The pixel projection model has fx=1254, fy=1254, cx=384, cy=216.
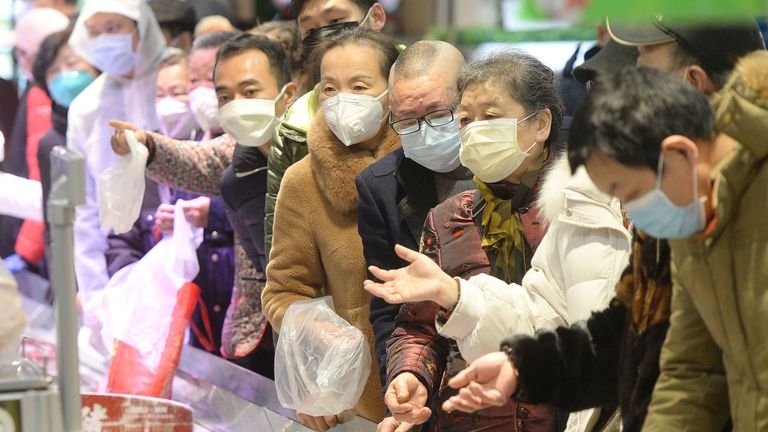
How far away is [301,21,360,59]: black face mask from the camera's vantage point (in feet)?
12.9

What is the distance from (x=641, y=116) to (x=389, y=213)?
1.41m

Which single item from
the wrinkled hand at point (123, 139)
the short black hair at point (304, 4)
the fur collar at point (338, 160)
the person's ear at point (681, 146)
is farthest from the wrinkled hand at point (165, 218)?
the person's ear at point (681, 146)

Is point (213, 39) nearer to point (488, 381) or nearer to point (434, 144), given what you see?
point (434, 144)

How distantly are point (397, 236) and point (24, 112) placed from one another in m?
4.29

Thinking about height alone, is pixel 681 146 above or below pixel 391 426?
above

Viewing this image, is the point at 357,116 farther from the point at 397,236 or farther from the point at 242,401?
the point at 242,401

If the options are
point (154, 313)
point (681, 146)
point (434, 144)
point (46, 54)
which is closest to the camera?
point (681, 146)

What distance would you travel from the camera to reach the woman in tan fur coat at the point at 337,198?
3.57 meters

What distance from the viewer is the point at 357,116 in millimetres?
3498

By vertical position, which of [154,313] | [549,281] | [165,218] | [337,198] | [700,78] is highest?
[700,78]

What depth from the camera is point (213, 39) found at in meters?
5.07

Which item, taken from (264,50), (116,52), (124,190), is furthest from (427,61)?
(116,52)

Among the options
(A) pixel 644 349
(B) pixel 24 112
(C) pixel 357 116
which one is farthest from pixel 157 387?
(B) pixel 24 112

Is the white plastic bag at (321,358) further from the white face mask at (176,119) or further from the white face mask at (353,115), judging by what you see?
the white face mask at (176,119)
